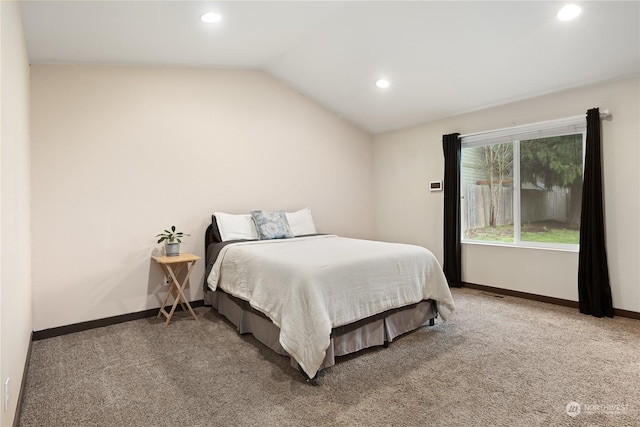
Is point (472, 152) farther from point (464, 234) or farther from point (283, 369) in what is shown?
point (283, 369)

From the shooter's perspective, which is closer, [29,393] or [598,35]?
[29,393]

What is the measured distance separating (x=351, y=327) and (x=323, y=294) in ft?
1.32

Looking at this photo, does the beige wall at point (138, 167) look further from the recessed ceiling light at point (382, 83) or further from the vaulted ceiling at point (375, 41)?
the recessed ceiling light at point (382, 83)

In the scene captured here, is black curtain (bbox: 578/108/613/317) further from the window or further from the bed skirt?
the bed skirt

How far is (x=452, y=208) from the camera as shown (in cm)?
454

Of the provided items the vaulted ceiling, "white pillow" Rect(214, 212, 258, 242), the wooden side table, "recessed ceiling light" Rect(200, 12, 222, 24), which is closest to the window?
the vaulted ceiling

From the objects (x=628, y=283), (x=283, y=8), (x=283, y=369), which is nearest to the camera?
(x=283, y=369)

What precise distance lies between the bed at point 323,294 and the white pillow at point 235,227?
5.8 inches

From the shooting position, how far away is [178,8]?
2572 mm

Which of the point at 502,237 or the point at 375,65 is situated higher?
the point at 375,65

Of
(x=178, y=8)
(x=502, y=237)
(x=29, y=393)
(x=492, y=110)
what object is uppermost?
(x=178, y=8)

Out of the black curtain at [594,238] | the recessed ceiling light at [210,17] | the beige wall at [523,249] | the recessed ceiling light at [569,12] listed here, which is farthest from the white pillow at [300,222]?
the recessed ceiling light at [569,12]

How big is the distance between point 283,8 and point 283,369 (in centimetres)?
275

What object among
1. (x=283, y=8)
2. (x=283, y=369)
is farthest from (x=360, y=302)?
(x=283, y=8)
